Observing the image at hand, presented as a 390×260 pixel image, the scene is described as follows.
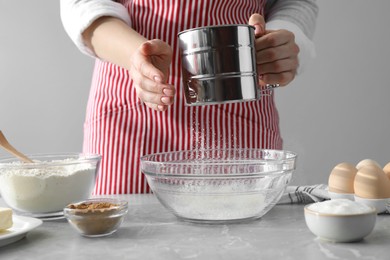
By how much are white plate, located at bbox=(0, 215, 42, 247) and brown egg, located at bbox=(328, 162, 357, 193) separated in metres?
0.46

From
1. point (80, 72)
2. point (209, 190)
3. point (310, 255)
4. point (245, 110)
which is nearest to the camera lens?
point (310, 255)

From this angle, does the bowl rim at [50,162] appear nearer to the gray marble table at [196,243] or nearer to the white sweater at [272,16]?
the gray marble table at [196,243]

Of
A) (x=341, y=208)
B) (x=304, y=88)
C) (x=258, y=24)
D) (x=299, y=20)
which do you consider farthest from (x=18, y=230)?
(x=304, y=88)

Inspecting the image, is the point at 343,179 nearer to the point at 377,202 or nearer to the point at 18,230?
the point at 377,202

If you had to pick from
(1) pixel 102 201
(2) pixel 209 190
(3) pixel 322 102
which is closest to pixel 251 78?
(2) pixel 209 190

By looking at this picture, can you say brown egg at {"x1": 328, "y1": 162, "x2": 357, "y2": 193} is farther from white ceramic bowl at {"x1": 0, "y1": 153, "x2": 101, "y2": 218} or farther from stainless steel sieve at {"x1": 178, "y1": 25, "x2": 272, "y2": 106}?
white ceramic bowl at {"x1": 0, "y1": 153, "x2": 101, "y2": 218}

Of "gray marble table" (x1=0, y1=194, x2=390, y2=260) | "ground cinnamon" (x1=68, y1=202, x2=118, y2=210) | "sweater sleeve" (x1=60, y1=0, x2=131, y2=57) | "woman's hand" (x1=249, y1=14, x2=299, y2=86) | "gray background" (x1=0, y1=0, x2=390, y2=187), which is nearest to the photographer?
"gray marble table" (x1=0, y1=194, x2=390, y2=260)

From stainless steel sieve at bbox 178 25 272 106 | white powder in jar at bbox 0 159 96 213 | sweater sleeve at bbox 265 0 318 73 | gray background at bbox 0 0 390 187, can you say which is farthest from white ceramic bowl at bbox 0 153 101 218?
gray background at bbox 0 0 390 187

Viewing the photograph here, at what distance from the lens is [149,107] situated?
1280mm

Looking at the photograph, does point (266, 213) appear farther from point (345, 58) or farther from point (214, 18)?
point (345, 58)

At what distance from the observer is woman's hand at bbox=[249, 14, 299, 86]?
1078mm

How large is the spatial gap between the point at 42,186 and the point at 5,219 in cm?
14

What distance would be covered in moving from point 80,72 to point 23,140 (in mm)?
390

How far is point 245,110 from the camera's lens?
1.35 metres
